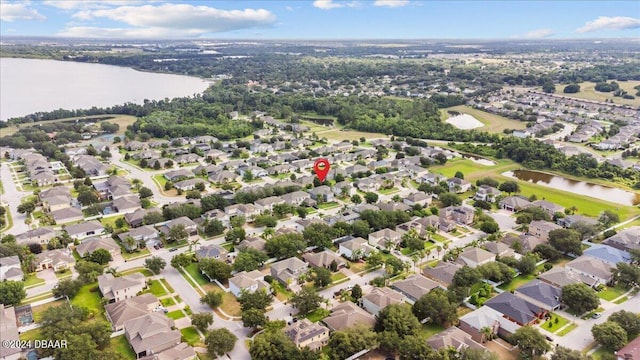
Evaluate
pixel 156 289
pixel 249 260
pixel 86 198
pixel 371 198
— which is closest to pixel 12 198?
pixel 86 198

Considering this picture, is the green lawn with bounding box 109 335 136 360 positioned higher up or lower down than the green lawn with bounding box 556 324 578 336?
higher up

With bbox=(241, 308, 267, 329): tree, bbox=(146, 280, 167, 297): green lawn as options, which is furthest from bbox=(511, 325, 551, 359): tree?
bbox=(146, 280, 167, 297): green lawn

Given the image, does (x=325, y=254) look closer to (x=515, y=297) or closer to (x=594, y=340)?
(x=515, y=297)

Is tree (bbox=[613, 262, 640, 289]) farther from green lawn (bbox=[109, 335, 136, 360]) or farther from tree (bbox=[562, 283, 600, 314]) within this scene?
green lawn (bbox=[109, 335, 136, 360])

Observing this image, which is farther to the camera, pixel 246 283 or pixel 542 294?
pixel 246 283

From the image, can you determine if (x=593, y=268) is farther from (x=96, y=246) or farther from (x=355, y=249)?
(x=96, y=246)

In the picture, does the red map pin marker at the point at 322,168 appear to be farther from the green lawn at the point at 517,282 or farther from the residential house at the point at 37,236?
the residential house at the point at 37,236

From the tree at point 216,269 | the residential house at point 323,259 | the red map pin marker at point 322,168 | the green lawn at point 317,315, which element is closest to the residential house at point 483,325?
the green lawn at point 317,315
